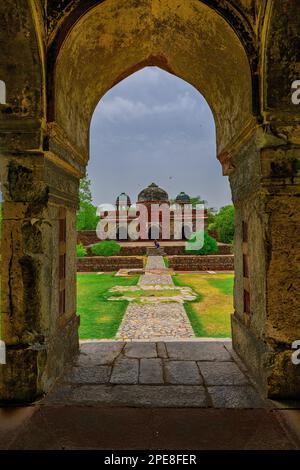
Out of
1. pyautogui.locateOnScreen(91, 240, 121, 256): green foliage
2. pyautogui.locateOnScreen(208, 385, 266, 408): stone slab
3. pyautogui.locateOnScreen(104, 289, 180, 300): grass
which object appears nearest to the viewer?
pyautogui.locateOnScreen(208, 385, 266, 408): stone slab

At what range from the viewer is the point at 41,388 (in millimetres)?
2420

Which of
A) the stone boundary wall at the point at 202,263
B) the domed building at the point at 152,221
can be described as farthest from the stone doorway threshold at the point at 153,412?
the domed building at the point at 152,221

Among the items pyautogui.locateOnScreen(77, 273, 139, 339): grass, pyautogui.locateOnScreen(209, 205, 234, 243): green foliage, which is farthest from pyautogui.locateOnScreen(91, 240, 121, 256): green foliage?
pyautogui.locateOnScreen(209, 205, 234, 243): green foliage

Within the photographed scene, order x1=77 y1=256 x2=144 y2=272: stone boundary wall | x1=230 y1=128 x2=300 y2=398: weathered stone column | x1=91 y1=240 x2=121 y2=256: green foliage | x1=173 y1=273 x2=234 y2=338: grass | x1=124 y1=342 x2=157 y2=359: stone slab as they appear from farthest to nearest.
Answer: x1=91 y1=240 x2=121 y2=256: green foliage
x1=77 y1=256 x2=144 y2=272: stone boundary wall
x1=173 y1=273 x2=234 y2=338: grass
x1=124 y1=342 x2=157 y2=359: stone slab
x1=230 y1=128 x2=300 y2=398: weathered stone column

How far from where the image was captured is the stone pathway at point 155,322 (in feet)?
18.7

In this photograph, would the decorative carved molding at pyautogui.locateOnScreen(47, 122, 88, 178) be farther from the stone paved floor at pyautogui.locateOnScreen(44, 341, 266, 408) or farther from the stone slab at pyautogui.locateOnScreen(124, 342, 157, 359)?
the stone slab at pyautogui.locateOnScreen(124, 342, 157, 359)

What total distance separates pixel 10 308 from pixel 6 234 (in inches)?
25.2

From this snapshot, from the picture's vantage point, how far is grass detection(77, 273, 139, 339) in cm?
593

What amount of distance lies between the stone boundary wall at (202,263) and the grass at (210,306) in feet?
10.3

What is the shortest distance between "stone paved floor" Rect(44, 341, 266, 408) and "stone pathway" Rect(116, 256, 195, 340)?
1097 millimetres

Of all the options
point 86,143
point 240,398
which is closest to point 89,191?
point 86,143

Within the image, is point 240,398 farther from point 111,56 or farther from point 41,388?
point 111,56

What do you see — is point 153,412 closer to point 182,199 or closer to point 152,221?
point 152,221

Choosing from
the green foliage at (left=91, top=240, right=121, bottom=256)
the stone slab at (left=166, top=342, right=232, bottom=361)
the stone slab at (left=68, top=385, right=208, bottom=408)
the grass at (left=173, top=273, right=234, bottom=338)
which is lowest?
the grass at (left=173, top=273, right=234, bottom=338)
